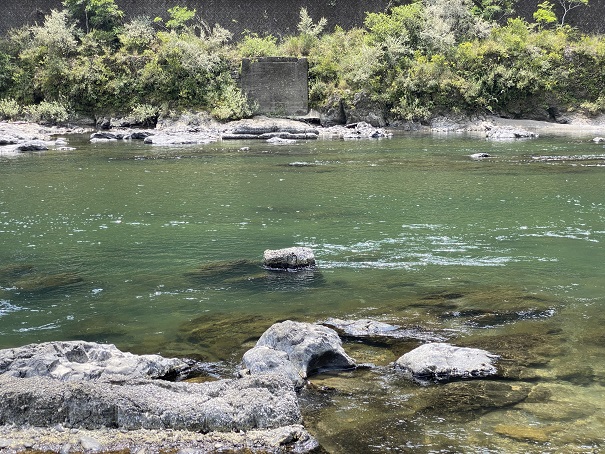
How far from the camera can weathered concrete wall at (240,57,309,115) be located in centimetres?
4225

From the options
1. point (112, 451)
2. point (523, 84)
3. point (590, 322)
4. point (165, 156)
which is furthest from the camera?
point (523, 84)

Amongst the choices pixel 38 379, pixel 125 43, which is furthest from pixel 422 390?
pixel 125 43

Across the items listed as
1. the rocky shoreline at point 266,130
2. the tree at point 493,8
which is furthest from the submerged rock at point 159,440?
the tree at point 493,8

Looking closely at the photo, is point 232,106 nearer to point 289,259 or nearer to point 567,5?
point 567,5

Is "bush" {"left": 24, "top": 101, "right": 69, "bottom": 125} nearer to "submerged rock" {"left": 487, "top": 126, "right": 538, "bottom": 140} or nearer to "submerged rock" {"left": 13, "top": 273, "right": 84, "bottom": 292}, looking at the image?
"submerged rock" {"left": 487, "top": 126, "right": 538, "bottom": 140}

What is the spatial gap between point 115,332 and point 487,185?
41.0 ft

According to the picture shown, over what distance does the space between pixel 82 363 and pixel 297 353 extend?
1.74 meters

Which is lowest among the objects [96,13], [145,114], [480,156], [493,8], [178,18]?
[480,156]

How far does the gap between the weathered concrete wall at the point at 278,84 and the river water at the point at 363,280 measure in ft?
77.1

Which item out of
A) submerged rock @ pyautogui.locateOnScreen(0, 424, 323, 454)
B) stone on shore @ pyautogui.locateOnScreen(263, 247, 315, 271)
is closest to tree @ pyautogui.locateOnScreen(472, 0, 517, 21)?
stone on shore @ pyautogui.locateOnScreen(263, 247, 315, 271)

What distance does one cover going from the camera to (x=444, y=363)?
5395 mm

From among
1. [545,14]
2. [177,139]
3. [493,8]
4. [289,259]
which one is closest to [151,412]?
[289,259]

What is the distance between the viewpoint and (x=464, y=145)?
28.6 metres

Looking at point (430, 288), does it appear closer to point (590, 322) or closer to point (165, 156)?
point (590, 322)
